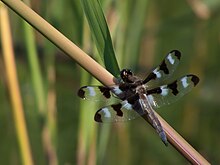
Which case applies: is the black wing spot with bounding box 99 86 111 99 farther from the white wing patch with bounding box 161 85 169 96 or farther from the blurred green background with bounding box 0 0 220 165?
the blurred green background with bounding box 0 0 220 165

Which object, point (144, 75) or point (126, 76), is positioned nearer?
point (126, 76)

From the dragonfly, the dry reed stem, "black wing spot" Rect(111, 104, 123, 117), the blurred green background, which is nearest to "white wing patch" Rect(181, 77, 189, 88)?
the dragonfly

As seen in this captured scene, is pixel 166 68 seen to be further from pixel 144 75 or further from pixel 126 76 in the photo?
pixel 144 75

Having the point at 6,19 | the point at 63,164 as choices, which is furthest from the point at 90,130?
the point at 63,164

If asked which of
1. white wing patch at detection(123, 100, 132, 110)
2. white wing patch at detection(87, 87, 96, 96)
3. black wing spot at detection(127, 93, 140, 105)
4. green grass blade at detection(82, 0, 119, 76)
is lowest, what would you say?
white wing patch at detection(123, 100, 132, 110)

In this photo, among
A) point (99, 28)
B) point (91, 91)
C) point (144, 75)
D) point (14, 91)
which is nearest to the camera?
point (99, 28)

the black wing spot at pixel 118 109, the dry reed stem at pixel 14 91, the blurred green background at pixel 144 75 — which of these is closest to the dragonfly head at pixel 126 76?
the black wing spot at pixel 118 109

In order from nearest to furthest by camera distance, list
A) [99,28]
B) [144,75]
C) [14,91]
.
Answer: [99,28], [14,91], [144,75]

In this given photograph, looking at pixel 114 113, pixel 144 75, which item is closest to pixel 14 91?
pixel 114 113
